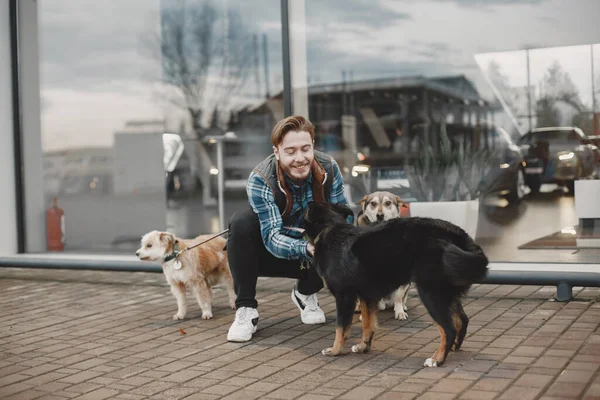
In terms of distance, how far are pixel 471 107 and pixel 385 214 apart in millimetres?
1830

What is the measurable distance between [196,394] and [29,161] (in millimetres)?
5902

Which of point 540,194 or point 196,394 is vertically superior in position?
point 540,194

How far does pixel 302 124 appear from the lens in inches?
188

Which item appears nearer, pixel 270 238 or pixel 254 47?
pixel 270 238

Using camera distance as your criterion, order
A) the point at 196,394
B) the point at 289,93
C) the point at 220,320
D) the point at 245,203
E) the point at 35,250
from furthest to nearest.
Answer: the point at 35,250, the point at 245,203, the point at 289,93, the point at 220,320, the point at 196,394

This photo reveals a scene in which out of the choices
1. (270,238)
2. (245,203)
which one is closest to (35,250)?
(245,203)

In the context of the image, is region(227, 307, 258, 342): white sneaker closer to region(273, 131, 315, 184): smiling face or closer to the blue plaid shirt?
the blue plaid shirt

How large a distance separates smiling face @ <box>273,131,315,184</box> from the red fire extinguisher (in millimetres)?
4894

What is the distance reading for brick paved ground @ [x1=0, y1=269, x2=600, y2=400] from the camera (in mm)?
3693

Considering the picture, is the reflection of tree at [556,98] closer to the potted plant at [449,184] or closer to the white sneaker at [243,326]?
the potted plant at [449,184]

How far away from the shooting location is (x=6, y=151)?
867 cm

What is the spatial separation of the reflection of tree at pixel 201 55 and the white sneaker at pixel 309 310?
3.32 m

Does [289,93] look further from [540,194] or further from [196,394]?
[196,394]

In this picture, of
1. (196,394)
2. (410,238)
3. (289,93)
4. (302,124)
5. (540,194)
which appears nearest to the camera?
(196,394)
